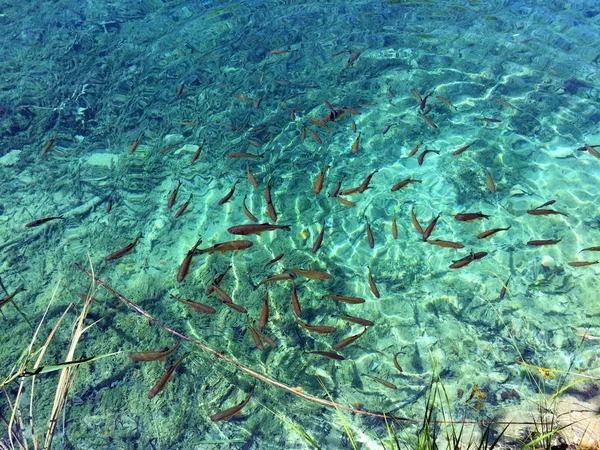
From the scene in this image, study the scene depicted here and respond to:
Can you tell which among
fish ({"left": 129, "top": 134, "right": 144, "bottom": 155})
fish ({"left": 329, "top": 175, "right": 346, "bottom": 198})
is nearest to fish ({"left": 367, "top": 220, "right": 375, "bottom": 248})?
fish ({"left": 329, "top": 175, "right": 346, "bottom": 198})

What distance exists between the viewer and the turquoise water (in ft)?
13.6

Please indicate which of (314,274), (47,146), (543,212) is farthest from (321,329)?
(47,146)

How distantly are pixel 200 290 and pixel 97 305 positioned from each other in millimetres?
1379

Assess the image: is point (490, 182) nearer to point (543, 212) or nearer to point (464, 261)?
point (543, 212)

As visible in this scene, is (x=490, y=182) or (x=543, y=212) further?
(x=490, y=182)

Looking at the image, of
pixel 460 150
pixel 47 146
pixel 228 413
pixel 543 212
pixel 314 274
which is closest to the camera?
pixel 228 413

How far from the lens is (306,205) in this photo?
609cm

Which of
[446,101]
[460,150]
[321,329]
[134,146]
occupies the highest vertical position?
[134,146]

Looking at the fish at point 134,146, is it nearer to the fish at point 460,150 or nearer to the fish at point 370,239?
the fish at point 370,239

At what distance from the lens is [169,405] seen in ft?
13.4

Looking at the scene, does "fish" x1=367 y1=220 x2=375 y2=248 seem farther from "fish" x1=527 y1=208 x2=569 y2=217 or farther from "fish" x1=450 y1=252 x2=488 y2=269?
"fish" x1=527 y1=208 x2=569 y2=217

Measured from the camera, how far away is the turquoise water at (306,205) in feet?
13.6

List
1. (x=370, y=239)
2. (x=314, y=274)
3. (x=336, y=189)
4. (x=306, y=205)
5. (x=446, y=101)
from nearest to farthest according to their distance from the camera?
(x=314, y=274) < (x=370, y=239) < (x=336, y=189) < (x=306, y=205) < (x=446, y=101)

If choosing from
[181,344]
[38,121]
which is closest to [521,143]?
[181,344]
